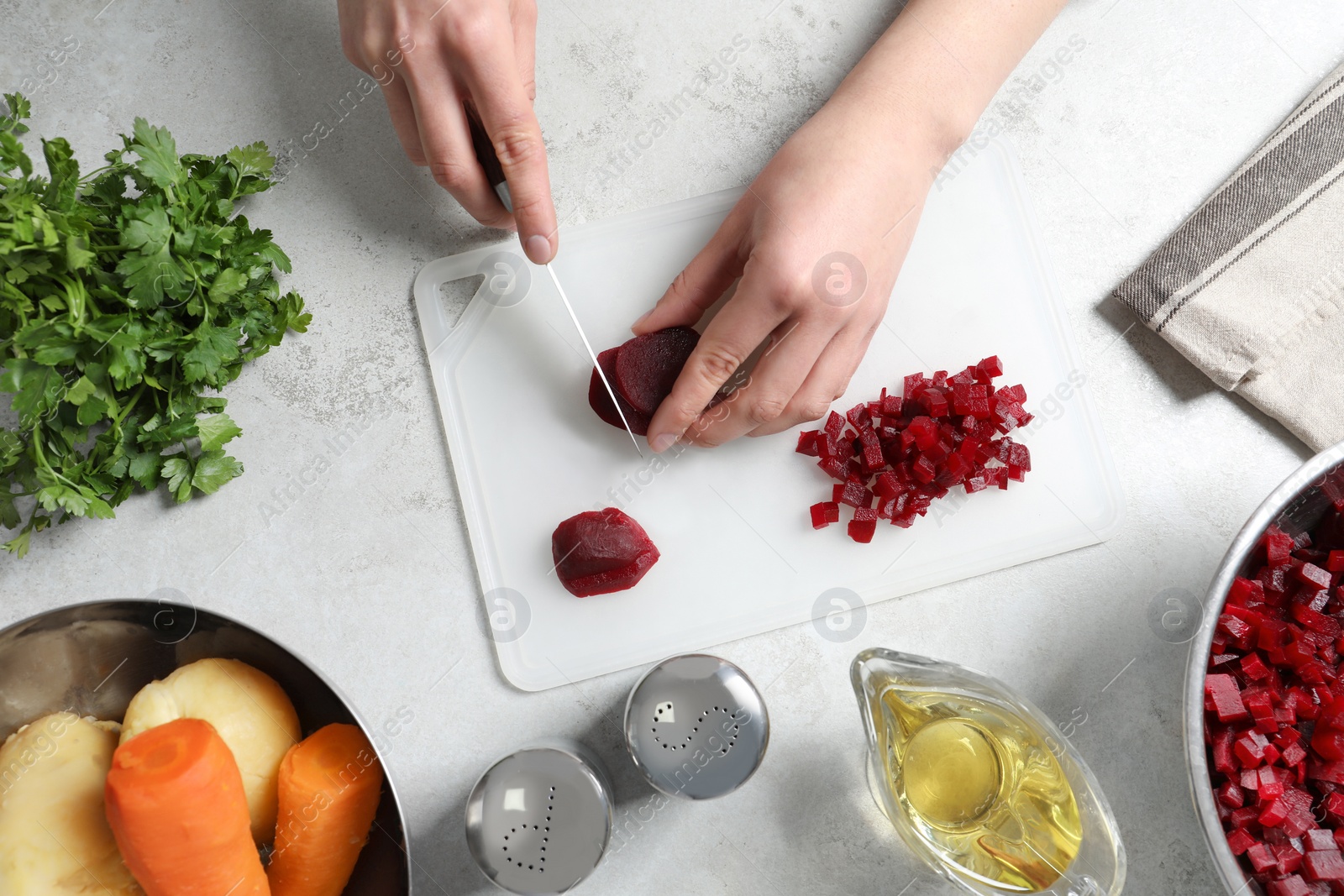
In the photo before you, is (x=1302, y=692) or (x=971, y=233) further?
(x=971, y=233)

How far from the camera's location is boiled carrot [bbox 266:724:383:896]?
1346 mm

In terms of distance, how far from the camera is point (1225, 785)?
143 centimetres

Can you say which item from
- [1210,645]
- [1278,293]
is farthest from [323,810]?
[1278,293]

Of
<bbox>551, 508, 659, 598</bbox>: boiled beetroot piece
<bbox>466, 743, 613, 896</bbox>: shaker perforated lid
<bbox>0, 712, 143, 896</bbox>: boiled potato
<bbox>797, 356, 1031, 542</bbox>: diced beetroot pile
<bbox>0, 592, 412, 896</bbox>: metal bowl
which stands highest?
<bbox>797, 356, 1031, 542</bbox>: diced beetroot pile

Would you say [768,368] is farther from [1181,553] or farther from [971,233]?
[1181,553]

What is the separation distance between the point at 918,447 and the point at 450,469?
3.18 ft

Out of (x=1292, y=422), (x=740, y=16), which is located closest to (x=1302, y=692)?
(x=1292, y=422)

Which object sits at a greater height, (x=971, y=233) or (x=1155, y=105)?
(x=1155, y=105)

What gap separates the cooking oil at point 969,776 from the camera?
1.46 metres

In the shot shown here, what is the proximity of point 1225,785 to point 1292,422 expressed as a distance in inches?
29.9

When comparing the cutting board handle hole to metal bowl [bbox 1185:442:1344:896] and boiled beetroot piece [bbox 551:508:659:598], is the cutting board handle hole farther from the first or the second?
metal bowl [bbox 1185:442:1344:896]

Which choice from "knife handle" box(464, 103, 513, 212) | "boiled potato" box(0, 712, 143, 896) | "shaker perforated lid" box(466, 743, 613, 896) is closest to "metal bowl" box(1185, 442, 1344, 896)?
"shaker perforated lid" box(466, 743, 613, 896)

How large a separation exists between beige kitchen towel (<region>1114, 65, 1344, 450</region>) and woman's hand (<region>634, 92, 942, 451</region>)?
1.96 feet

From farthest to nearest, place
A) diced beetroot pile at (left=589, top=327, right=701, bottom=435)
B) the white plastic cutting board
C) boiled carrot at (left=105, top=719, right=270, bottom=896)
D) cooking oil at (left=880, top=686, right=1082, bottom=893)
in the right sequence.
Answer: the white plastic cutting board, diced beetroot pile at (left=589, top=327, right=701, bottom=435), cooking oil at (left=880, top=686, right=1082, bottom=893), boiled carrot at (left=105, top=719, right=270, bottom=896)
